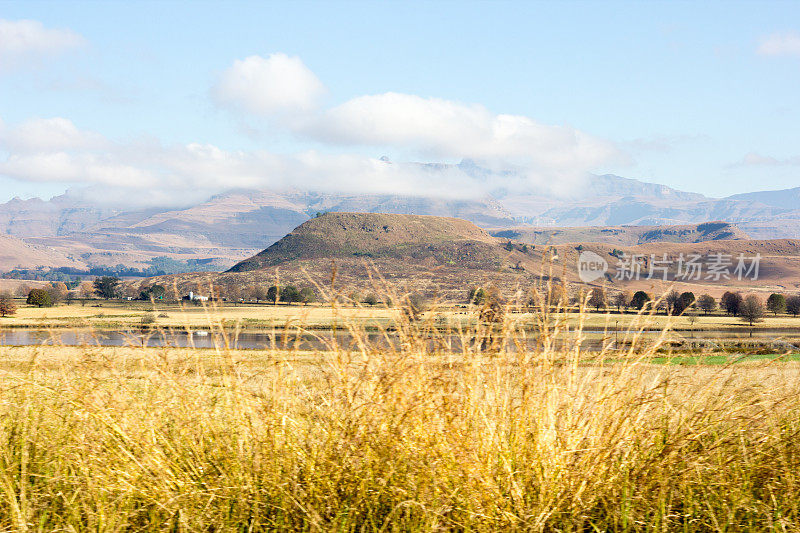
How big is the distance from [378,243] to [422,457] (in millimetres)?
169121

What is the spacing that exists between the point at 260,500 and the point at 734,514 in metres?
2.59

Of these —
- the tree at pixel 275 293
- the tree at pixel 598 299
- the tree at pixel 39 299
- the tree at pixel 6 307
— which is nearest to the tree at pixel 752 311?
the tree at pixel 598 299

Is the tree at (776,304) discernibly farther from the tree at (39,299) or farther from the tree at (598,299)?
the tree at (39,299)

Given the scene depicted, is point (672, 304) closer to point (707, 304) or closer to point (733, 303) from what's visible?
point (707, 304)

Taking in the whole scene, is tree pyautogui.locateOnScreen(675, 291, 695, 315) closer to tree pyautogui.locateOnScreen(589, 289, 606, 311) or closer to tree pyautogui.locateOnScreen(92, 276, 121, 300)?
tree pyautogui.locateOnScreen(589, 289, 606, 311)

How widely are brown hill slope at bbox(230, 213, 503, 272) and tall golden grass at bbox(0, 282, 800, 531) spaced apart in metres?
131

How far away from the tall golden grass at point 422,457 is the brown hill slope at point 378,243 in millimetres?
131448

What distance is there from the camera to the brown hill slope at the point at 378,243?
154 m

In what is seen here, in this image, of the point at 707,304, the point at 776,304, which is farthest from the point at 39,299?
the point at 776,304

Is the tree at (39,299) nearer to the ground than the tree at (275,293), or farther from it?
nearer to the ground

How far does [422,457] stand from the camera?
341 cm

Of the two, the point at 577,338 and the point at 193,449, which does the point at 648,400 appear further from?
the point at 193,449

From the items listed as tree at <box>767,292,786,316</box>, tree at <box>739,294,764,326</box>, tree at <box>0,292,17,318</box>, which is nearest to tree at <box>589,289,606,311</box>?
tree at <box>0,292,17,318</box>

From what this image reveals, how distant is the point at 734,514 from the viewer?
11.1ft
